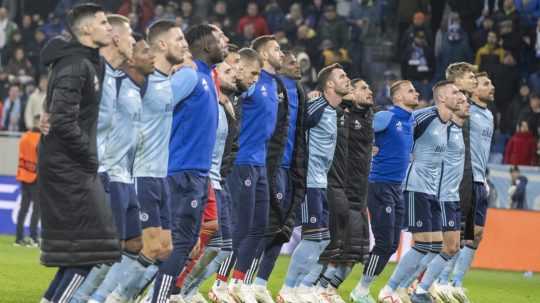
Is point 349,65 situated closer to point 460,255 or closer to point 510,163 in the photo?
point 510,163

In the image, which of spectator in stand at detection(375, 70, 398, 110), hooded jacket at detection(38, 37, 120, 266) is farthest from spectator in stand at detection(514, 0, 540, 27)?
hooded jacket at detection(38, 37, 120, 266)

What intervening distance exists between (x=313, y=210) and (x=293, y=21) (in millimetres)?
14031

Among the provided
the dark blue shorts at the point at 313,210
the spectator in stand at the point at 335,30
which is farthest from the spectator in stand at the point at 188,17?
the dark blue shorts at the point at 313,210

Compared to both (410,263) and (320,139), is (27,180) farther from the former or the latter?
(410,263)

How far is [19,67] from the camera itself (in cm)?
2803

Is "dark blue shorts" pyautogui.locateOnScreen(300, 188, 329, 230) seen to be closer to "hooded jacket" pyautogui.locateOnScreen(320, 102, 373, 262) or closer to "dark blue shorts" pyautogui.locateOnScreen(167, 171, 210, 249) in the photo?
"hooded jacket" pyautogui.locateOnScreen(320, 102, 373, 262)

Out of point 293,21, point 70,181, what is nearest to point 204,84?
point 70,181

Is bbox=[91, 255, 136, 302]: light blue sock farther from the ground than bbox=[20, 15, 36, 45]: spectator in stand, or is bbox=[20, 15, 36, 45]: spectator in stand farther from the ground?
bbox=[91, 255, 136, 302]: light blue sock

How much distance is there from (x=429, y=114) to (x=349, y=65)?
10.9 meters

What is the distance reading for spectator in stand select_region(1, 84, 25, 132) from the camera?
2634 cm

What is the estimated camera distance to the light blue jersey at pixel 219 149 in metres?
11.7

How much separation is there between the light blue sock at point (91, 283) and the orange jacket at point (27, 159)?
12060mm

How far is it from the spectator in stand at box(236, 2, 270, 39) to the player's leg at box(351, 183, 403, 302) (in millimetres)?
12392

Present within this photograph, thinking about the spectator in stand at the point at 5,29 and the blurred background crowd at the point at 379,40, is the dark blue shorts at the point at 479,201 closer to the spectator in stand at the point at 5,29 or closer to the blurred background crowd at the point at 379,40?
the blurred background crowd at the point at 379,40
